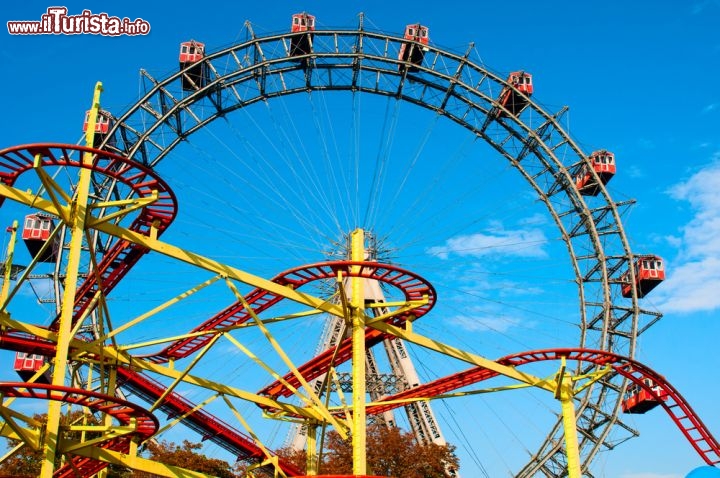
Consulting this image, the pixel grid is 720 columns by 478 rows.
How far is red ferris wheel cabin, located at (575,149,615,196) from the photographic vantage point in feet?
147

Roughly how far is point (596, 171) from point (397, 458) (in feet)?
63.2

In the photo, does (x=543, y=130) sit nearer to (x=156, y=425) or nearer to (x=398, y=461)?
(x=398, y=461)

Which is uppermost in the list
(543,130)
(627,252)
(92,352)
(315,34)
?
(315,34)

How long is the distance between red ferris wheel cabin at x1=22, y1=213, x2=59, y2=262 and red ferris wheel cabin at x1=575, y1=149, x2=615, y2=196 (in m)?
27.6

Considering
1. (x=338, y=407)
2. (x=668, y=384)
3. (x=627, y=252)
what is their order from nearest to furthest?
1. (x=338, y=407)
2. (x=668, y=384)
3. (x=627, y=252)

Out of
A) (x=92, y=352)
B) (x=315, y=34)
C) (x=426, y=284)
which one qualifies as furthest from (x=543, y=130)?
(x=92, y=352)

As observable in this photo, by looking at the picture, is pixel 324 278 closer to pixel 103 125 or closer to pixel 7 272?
pixel 7 272

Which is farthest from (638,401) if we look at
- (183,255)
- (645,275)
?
(183,255)

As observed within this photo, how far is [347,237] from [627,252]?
53.2ft

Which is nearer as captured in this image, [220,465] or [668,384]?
[668,384]

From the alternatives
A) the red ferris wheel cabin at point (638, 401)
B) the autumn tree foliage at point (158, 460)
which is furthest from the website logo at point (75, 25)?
the red ferris wheel cabin at point (638, 401)

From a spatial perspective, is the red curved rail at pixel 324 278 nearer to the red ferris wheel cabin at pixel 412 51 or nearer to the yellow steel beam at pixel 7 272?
the yellow steel beam at pixel 7 272

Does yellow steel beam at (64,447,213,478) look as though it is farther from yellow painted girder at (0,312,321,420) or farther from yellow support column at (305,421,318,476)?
yellow support column at (305,421,318,476)

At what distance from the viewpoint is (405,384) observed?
4453cm
